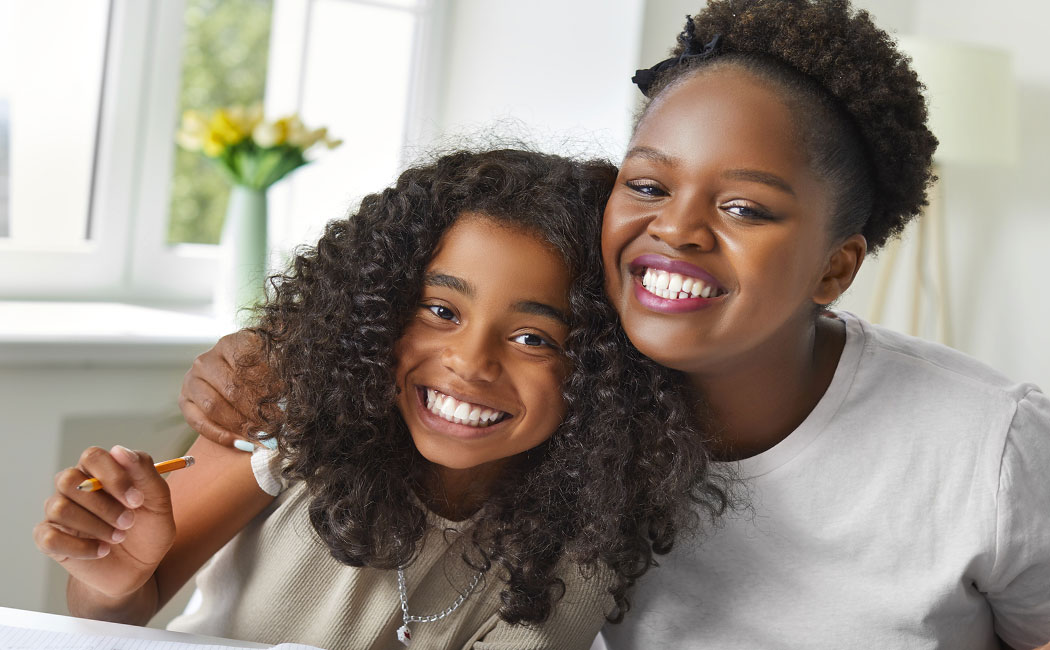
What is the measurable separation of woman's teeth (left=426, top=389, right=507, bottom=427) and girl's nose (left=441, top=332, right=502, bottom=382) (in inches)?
1.3

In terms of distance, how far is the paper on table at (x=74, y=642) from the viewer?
860 millimetres

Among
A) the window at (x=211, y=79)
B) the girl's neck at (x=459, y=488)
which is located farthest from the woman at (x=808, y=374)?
the window at (x=211, y=79)

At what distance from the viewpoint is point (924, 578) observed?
111cm

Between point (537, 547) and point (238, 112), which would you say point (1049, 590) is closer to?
point (537, 547)

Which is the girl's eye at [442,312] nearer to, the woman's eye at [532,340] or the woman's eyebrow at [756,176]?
the woman's eye at [532,340]

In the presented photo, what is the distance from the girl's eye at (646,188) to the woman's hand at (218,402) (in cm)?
47

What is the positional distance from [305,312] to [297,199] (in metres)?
1.40

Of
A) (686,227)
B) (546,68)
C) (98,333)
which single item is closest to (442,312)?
(686,227)

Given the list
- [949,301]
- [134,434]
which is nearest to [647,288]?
[134,434]

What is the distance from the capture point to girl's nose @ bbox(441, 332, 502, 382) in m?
1.01

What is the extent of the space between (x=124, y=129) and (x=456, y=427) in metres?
1.37

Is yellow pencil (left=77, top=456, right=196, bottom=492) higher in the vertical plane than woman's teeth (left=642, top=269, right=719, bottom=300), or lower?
lower

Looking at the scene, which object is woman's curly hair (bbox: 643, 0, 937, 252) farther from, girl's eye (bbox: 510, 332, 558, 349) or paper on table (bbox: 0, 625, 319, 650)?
paper on table (bbox: 0, 625, 319, 650)

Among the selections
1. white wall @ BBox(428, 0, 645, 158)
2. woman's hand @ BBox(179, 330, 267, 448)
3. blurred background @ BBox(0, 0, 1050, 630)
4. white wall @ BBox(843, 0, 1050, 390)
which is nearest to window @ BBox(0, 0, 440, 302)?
blurred background @ BBox(0, 0, 1050, 630)
